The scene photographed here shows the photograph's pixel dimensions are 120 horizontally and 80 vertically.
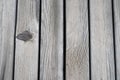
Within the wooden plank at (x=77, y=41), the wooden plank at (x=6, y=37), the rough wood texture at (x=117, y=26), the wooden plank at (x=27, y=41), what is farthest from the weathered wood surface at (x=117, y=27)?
the wooden plank at (x=6, y=37)

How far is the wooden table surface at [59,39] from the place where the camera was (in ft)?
3.06

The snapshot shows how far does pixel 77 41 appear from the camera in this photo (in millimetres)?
963

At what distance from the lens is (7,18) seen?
98 centimetres

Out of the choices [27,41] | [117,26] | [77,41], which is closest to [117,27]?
[117,26]

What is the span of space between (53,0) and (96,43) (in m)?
0.31

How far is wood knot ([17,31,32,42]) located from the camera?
3.14 feet

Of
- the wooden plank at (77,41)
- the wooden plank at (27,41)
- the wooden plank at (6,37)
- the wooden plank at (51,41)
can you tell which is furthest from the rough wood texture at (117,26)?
the wooden plank at (6,37)

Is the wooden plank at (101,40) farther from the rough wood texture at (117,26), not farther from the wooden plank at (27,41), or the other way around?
the wooden plank at (27,41)

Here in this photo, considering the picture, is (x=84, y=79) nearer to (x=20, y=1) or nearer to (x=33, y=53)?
(x=33, y=53)

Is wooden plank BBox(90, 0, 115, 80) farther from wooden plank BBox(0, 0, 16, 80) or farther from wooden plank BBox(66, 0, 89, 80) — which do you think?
wooden plank BBox(0, 0, 16, 80)

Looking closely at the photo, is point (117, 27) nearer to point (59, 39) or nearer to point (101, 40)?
point (101, 40)

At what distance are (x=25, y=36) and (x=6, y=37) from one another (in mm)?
95

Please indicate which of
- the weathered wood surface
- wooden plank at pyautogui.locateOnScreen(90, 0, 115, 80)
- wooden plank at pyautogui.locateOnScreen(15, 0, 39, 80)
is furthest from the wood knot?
the weathered wood surface

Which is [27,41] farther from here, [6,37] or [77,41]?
[77,41]
